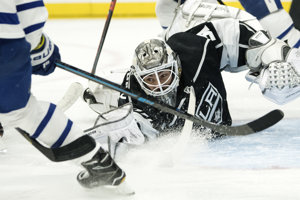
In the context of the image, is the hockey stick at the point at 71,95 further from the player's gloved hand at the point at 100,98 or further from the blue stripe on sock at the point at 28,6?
the blue stripe on sock at the point at 28,6

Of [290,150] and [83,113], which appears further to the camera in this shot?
[83,113]

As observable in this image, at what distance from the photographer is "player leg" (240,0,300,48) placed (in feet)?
9.12

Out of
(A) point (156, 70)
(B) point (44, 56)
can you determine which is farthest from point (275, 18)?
(B) point (44, 56)

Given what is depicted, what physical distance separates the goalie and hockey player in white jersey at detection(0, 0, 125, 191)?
416 millimetres

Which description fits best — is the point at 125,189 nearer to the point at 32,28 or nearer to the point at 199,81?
the point at 32,28

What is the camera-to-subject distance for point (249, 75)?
2.57m

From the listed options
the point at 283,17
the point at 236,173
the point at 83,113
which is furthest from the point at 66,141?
the point at 283,17

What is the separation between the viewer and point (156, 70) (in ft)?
7.55

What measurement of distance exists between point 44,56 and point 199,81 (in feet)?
2.62

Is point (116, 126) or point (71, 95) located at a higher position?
point (116, 126)

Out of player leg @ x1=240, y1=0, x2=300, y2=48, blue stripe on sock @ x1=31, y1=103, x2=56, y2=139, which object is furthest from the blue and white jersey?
player leg @ x1=240, y1=0, x2=300, y2=48

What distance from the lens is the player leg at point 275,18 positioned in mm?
2779

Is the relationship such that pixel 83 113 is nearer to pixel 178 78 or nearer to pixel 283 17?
pixel 178 78

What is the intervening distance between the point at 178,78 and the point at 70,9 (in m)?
4.06
